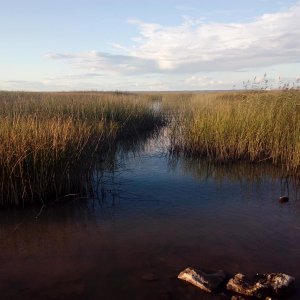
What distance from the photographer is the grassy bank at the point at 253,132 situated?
8.46 metres

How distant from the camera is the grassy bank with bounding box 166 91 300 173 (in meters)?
8.46

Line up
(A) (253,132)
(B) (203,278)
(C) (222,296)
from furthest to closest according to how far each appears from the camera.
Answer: (A) (253,132), (B) (203,278), (C) (222,296)

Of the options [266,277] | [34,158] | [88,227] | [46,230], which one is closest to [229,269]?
[266,277]

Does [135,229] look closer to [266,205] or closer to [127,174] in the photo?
[266,205]

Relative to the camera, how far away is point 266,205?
20.1 ft

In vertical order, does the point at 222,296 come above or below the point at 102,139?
below

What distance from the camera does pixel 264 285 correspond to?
3521 millimetres

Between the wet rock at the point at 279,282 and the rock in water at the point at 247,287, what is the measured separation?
75 mm

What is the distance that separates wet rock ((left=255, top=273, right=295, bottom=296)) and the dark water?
130 millimetres

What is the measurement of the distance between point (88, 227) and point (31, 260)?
3.56ft

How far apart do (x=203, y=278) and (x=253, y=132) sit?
5.85m

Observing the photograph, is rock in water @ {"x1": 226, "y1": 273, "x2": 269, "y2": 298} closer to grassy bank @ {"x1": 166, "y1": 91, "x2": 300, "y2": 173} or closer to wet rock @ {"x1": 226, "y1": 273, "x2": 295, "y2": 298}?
wet rock @ {"x1": 226, "y1": 273, "x2": 295, "y2": 298}

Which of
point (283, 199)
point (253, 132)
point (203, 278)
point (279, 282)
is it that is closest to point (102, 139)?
point (253, 132)

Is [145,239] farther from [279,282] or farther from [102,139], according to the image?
[102,139]
